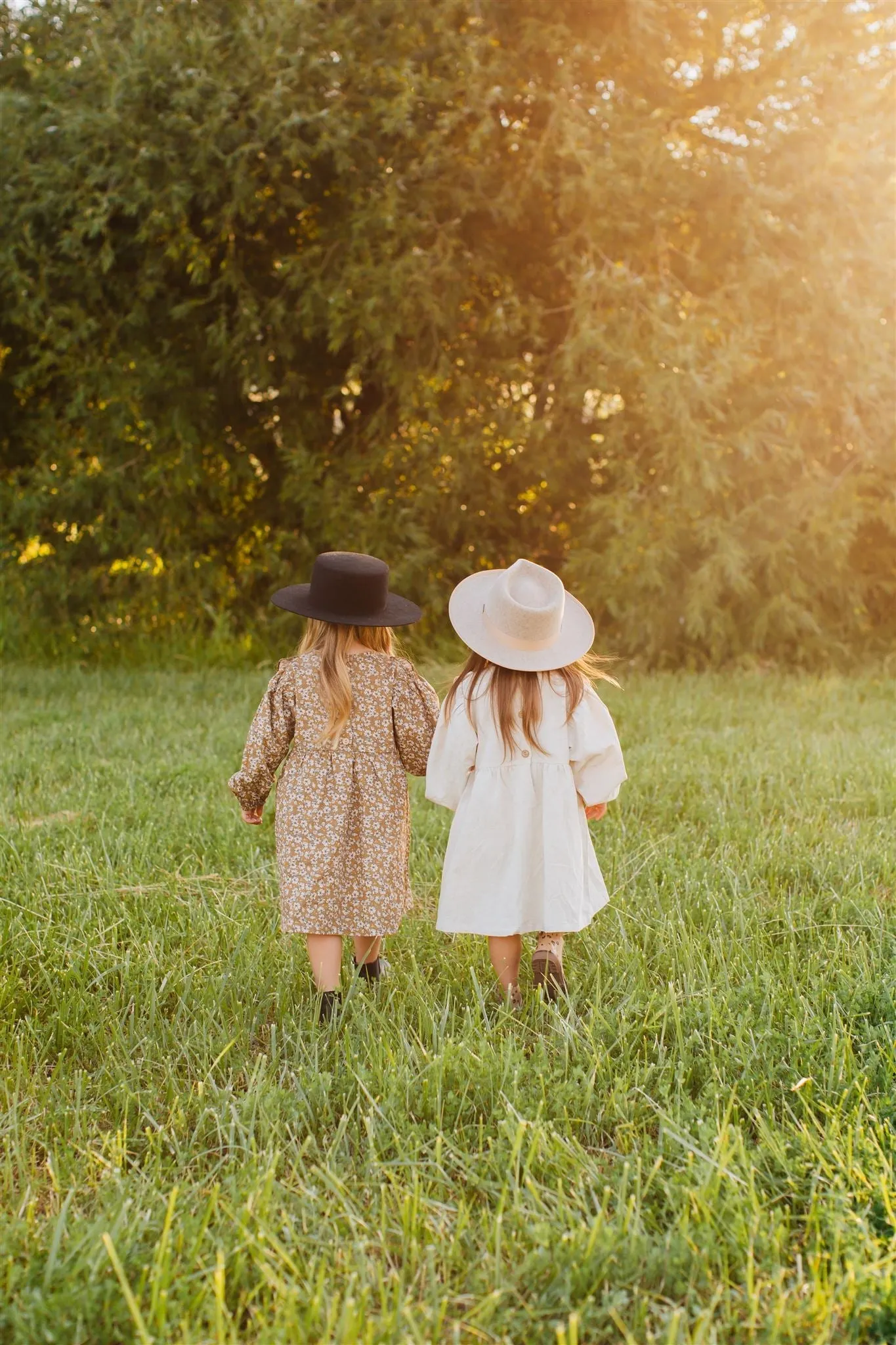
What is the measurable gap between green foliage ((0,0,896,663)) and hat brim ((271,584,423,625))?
5.63 m

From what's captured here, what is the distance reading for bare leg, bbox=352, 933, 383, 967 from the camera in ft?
11.7

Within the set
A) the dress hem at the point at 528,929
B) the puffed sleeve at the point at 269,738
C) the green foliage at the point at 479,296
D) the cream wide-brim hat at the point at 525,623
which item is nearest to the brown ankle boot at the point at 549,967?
the dress hem at the point at 528,929

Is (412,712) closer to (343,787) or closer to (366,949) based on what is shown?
(343,787)

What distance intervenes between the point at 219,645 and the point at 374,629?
267 inches

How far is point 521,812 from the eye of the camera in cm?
328

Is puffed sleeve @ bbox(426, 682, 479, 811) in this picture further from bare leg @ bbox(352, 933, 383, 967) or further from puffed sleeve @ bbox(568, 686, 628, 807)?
bare leg @ bbox(352, 933, 383, 967)

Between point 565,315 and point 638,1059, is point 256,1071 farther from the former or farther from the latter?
point 565,315

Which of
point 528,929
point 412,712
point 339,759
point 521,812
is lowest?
point 528,929

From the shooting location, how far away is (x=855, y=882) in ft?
13.9

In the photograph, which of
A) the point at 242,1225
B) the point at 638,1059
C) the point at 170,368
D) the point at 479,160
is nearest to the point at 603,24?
the point at 479,160

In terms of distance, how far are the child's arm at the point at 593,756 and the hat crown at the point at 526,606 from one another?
24cm

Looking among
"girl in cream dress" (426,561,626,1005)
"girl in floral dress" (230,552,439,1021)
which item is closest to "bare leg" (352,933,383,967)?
Answer: "girl in floral dress" (230,552,439,1021)

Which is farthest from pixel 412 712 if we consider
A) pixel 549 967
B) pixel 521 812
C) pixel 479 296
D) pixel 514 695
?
pixel 479 296

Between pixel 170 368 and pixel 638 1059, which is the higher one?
pixel 170 368
